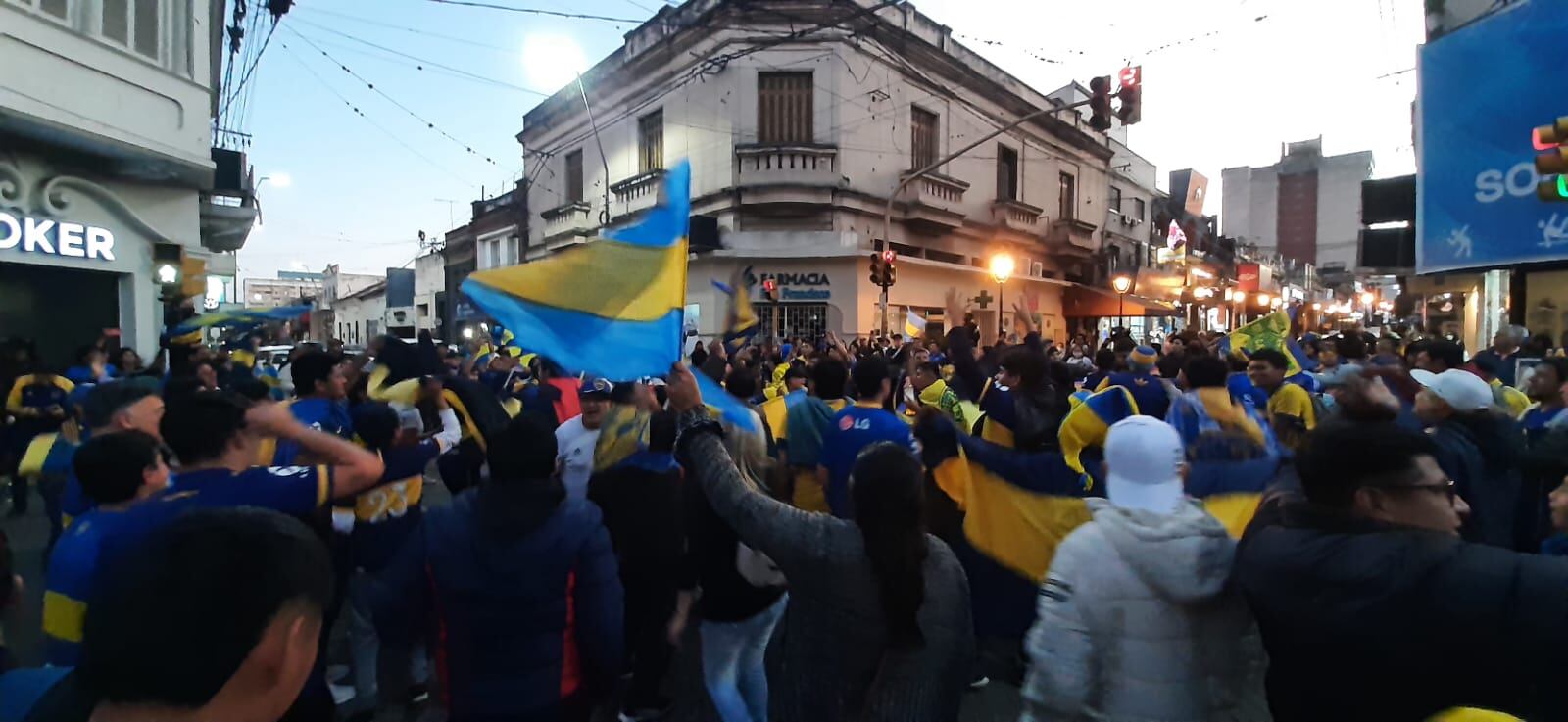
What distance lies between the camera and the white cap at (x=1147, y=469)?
6.70 ft

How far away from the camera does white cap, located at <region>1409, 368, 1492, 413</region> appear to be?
154 inches

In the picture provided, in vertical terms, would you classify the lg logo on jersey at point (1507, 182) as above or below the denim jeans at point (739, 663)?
above

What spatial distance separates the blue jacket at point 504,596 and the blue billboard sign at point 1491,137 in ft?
49.6

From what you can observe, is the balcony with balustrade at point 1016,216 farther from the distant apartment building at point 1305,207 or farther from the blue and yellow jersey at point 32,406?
the distant apartment building at point 1305,207

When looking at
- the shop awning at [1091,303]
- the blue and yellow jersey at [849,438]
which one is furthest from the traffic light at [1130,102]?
the shop awning at [1091,303]

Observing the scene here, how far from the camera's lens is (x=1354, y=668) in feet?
5.57

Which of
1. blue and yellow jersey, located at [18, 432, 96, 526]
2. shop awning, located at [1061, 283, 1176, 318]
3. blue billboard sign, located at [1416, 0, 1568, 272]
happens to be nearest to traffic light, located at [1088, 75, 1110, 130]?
blue billboard sign, located at [1416, 0, 1568, 272]

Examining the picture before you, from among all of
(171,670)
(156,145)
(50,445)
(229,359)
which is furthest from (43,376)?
(171,670)

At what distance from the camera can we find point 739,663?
3.67 metres

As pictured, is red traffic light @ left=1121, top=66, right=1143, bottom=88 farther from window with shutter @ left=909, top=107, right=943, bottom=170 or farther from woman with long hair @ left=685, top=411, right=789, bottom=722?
woman with long hair @ left=685, top=411, right=789, bottom=722

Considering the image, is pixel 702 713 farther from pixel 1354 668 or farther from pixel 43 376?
pixel 43 376

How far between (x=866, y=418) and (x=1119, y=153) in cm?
3705

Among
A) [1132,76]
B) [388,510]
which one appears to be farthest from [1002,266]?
[388,510]

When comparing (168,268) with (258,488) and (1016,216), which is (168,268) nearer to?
(258,488)
